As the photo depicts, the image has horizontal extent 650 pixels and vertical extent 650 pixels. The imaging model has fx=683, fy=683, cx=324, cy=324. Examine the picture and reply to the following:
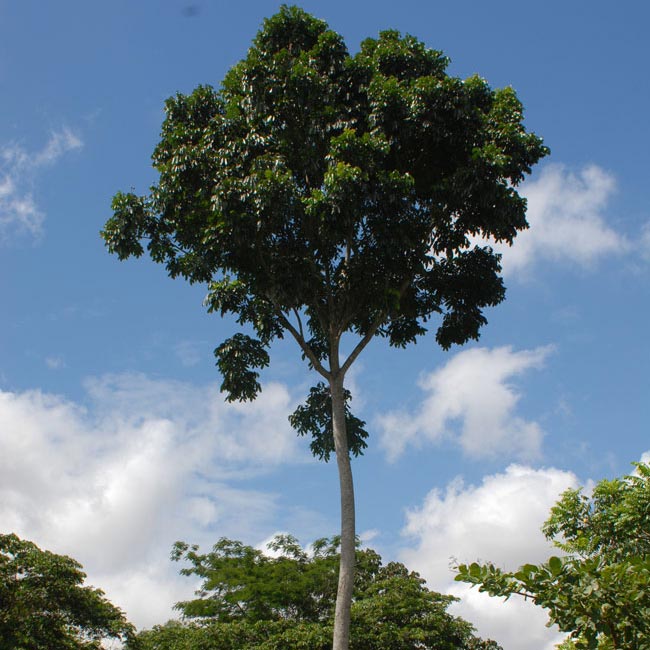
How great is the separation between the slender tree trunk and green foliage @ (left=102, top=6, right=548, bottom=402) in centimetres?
97

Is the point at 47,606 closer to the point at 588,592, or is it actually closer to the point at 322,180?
the point at 322,180

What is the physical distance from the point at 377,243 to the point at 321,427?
16.6 feet

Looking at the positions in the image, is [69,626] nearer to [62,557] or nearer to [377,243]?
[62,557]

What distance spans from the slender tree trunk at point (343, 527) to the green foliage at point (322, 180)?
97 cm

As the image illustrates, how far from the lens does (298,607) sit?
26.0m

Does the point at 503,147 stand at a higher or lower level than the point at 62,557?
higher

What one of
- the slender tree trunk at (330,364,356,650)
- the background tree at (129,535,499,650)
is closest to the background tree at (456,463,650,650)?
the slender tree trunk at (330,364,356,650)

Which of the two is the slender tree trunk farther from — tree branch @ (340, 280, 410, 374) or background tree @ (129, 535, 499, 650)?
background tree @ (129, 535, 499, 650)

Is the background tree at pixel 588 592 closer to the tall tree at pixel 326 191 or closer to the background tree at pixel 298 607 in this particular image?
the tall tree at pixel 326 191

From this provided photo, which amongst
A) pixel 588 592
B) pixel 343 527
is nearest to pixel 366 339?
pixel 343 527

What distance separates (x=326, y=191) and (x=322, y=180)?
2.33 metres

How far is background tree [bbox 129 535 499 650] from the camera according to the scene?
21.1 metres

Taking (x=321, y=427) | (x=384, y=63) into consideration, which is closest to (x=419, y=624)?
(x=321, y=427)

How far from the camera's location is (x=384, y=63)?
16.4 meters
